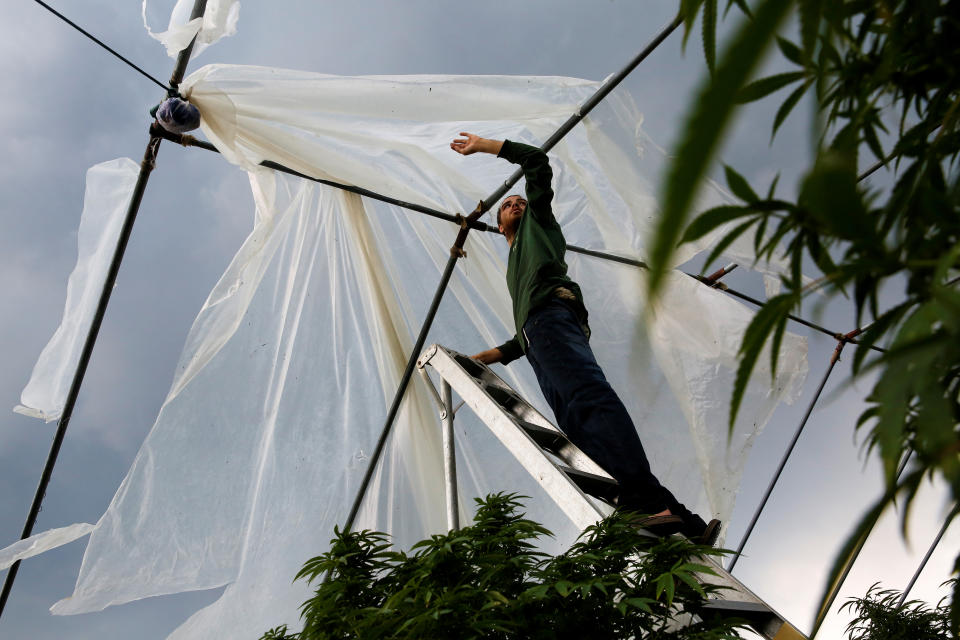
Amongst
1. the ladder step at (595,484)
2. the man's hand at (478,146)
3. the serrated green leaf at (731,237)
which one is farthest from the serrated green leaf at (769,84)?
the man's hand at (478,146)

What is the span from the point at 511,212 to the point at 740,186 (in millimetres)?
2057

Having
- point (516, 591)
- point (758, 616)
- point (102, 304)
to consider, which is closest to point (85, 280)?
point (102, 304)

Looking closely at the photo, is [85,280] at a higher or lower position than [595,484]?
higher

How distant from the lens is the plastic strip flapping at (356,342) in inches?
81.9

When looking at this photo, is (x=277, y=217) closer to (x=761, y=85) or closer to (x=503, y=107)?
(x=503, y=107)

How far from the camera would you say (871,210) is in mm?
460

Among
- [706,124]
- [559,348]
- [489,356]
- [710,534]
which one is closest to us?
[706,124]

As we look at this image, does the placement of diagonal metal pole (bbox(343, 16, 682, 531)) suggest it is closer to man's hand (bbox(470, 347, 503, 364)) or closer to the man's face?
the man's face

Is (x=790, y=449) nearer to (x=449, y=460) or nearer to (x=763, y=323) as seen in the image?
(x=449, y=460)

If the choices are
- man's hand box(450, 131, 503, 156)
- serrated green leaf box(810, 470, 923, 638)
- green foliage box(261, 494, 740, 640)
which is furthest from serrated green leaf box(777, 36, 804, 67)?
man's hand box(450, 131, 503, 156)

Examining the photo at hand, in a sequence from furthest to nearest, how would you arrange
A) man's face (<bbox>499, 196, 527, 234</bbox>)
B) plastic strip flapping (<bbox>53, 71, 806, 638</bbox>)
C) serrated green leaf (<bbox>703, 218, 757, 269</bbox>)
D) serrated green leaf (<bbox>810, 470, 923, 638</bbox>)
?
man's face (<bbox>499, 196, 527, 234</bbox>), plastic strip flapping (<bbox>53, 71, 806, 638</bbox>), serrated green leaf (<bbox>703, 218, 757, 269</bbox>), serrated green leaf (<bbox>810, 470, 923, 638</bbox>)

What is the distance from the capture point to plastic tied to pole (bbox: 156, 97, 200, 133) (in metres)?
1.89

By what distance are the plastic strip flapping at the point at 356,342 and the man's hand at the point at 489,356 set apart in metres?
0.34

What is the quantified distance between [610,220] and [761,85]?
6.57ft
